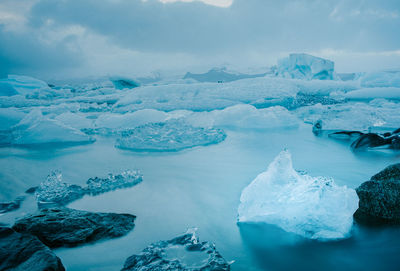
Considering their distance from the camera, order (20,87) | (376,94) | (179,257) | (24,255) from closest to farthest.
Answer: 1. (24,255)
2. (179,257)
3. (376,94)
4. (20,87)

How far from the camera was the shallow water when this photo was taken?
142 cm

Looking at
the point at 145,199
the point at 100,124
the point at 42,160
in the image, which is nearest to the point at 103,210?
the point at 145,199

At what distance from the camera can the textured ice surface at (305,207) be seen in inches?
62.2

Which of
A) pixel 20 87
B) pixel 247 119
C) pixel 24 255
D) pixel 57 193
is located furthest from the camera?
pixel 20 87

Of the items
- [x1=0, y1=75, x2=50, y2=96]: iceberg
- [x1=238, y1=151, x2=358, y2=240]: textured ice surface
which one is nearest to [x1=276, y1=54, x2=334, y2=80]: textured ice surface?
[x1=238, y1=151, x2=358, y2=240]: textured ice surface

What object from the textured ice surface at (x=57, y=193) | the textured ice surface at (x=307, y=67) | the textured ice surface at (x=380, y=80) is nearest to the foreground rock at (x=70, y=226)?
the textured ice surface at (x=57, y=193)

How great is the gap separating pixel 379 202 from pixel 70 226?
200 cm

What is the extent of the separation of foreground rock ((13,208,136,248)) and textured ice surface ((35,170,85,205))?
0.46m

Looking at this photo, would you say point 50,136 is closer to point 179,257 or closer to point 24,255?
point 24,255

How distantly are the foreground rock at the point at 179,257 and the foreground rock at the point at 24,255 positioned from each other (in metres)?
0.35

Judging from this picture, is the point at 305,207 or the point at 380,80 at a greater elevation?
the point at 380,80

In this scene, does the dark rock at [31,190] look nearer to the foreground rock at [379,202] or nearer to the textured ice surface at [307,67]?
the foreground rock at [379,202]

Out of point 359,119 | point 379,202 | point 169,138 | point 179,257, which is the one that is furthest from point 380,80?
point 179,257

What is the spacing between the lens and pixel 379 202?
1710 millimetres
